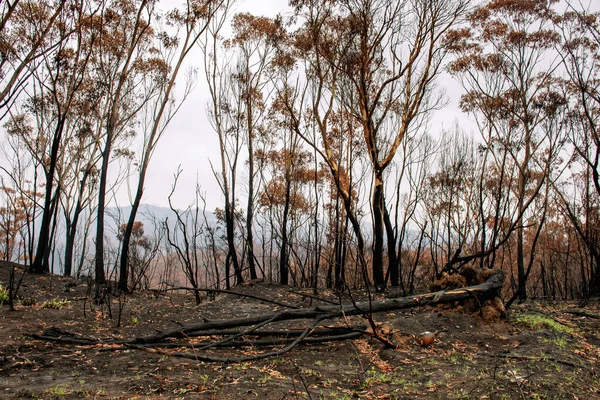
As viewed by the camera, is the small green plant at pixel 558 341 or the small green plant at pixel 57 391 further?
the small green plant at pixel 558 341

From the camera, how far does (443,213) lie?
17891mm

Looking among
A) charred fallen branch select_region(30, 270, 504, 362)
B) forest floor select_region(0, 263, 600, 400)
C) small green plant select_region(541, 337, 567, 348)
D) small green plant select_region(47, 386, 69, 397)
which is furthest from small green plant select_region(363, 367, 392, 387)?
small green plant select_region(47, 386, 69, 397)

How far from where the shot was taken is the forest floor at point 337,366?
3.34m

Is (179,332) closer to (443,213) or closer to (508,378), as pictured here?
(508,378)

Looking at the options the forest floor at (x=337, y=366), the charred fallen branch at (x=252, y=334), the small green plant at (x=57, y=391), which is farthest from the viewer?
the charred fallen branch at (x=252, y=334)

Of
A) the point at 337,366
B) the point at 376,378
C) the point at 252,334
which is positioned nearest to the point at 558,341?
the point at 376,378

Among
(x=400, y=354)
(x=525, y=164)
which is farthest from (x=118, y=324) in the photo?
(x=525, y=164)

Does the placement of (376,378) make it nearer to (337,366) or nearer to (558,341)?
(337,366)

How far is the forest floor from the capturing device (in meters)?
3.34

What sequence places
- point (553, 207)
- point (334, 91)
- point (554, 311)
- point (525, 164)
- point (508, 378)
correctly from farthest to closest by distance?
1. point (553, 207)
2. point (525, 164)
3. point (334, 91)
4. point (554, 311)
5. point (508, 378)

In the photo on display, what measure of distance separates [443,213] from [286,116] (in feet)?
29.0

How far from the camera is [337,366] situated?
4.34 meters

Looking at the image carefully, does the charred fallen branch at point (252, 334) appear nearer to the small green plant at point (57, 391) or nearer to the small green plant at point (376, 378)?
the small green plant at point (376, 378)

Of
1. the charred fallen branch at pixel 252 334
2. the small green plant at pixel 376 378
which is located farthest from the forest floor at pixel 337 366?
the charred fallen branch at pixel 252 334
